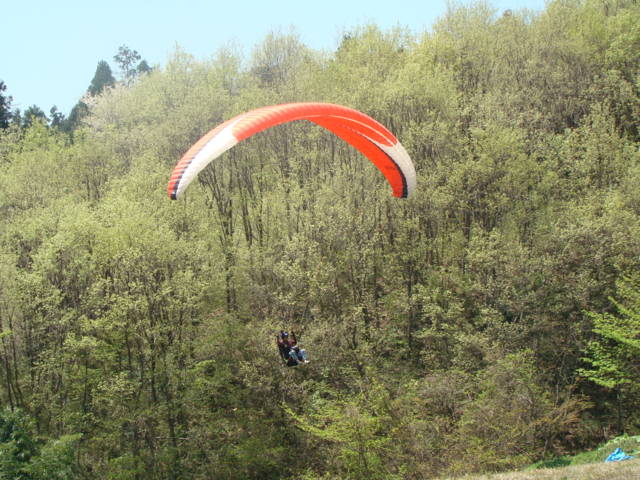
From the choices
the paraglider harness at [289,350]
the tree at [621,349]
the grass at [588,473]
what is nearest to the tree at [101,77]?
the paraglider harness at [289,350]

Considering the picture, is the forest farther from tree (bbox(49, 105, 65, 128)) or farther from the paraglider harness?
tree (bbox(49, 105, 65, 128))

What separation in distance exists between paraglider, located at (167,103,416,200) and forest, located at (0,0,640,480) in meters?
5.61

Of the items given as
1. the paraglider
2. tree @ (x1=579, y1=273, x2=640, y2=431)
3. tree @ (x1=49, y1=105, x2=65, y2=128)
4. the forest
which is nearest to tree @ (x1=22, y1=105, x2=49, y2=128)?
tree @ (x1=49, y1=105, x2=65, y2=128)

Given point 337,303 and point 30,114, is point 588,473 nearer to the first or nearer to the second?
point 337,303

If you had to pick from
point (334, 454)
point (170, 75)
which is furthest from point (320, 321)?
point (170, 75)

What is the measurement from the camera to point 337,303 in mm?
22547

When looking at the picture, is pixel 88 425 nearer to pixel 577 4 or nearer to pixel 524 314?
pixel 524 314

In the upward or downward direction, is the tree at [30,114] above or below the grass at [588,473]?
above

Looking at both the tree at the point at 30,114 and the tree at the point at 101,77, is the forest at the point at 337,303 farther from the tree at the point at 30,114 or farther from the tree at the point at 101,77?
the tree at the point at 101,77

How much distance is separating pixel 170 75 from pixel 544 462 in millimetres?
28863

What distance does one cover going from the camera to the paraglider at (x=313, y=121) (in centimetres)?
1196

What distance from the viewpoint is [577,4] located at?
33500mm

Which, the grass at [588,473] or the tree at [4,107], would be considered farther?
the tree at [4,107]

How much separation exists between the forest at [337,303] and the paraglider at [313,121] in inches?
221
